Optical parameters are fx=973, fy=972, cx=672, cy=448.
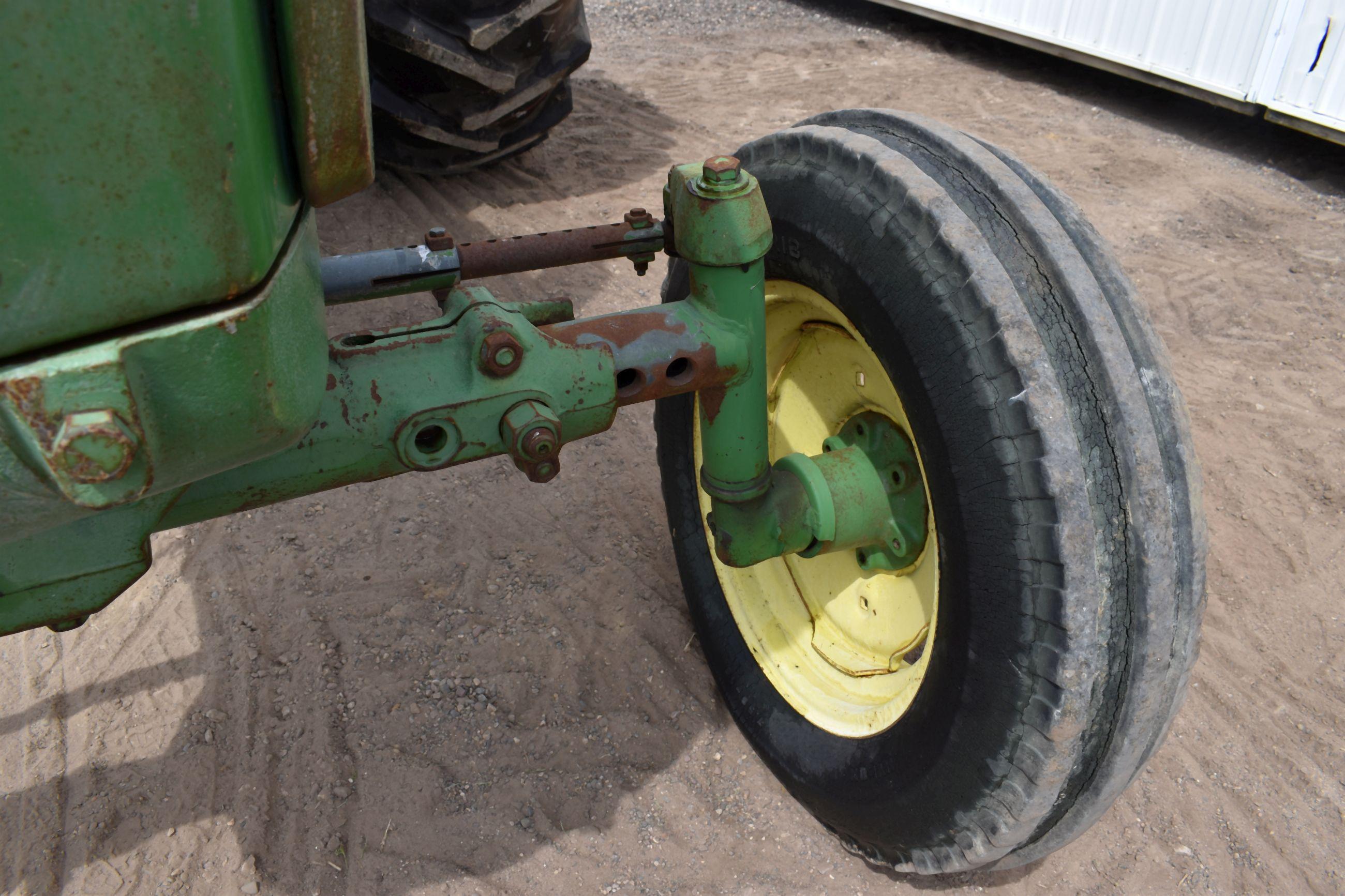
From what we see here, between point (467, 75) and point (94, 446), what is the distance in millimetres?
3033

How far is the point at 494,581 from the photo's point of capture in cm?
262

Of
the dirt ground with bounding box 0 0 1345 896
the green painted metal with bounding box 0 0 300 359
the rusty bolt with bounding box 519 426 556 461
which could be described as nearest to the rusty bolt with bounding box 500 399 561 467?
the rusty bolt with bounding box 519 426 556 461

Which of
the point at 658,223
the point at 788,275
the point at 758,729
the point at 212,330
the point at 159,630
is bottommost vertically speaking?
the point at 159,630

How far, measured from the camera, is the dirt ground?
6.46 feet

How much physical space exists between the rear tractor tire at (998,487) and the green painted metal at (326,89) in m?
0.88

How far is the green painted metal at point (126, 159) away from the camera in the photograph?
72 cm

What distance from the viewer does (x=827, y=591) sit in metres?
2.12

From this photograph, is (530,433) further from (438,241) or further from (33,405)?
(33,405)

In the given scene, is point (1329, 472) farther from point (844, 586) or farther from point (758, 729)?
point (758, 729)

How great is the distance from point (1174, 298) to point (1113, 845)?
256cm

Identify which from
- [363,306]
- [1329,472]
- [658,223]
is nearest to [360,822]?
[658,223]

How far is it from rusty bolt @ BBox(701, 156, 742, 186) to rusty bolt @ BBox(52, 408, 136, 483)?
95cm

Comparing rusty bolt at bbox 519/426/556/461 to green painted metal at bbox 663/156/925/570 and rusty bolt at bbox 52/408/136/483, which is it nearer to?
green painted metal at bbox 663/156/925/570

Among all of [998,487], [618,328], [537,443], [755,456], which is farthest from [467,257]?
[998,487]
